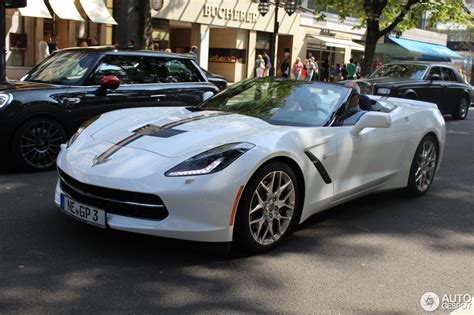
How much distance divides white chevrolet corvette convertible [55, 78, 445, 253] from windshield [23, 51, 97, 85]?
7.59 ft

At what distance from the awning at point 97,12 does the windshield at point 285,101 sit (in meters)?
15.6

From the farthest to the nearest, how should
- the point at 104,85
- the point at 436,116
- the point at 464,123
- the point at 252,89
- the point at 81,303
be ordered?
the point at 464,123 < the point at 104,85 < the point at 436,116 < the point at 252,89 < the point at 81,303

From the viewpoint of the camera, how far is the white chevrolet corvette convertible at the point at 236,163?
3.65 m

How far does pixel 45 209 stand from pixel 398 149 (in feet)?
11.4

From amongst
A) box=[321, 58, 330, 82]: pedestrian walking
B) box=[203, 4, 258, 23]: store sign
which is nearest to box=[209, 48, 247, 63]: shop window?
box=[203, 4, 258, 23]: store sign

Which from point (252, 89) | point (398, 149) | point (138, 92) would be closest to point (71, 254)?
point (252, 89)

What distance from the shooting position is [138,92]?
752cm

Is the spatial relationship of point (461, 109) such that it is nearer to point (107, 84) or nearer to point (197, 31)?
point (107, 84)

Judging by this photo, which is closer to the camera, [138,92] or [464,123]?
[138,92]

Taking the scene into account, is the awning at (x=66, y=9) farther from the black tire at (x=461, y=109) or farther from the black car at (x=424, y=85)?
the black tire at (x=461, y=109)

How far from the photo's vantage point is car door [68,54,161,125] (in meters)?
6.92

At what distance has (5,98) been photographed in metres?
6.21

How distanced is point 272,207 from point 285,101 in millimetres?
1276

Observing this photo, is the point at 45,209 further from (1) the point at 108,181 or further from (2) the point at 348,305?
(2) the point at 348,305
